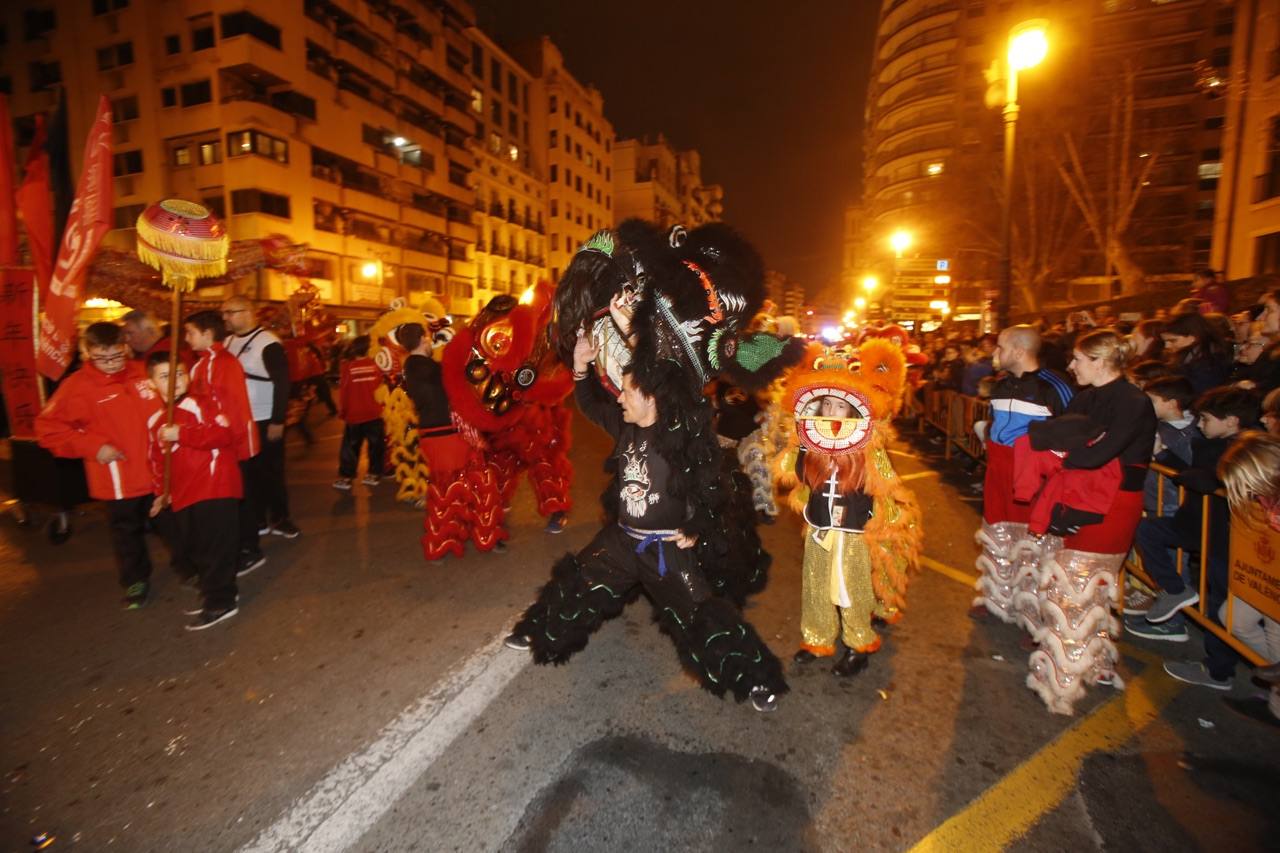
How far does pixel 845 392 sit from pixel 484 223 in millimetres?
44792

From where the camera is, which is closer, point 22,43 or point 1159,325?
point 1159,325

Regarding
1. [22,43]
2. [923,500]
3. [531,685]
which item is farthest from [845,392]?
[22,43]

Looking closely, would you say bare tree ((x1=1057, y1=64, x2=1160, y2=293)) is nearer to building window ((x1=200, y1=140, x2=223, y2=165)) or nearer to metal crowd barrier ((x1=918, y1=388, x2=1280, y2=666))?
metal crowd barrier ((x1=918, y1=388, x2=1280, y2=666))

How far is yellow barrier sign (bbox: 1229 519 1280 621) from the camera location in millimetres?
2990

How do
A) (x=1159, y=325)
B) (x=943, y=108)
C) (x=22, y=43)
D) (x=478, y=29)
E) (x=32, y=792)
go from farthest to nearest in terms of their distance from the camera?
1. (x=943, y=108)
2. (x=478, y=29)
3. (x=22, y=43)
4. (x=1159, y=325)
5. (x=32, y=792)

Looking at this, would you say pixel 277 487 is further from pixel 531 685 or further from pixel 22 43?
pixel 22 43

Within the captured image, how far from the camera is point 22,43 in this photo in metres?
30.6

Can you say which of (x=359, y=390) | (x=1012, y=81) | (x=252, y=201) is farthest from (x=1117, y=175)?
(x=252, y=201)

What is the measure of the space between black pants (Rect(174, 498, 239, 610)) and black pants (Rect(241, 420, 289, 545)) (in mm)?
879

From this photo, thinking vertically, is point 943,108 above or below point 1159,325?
above

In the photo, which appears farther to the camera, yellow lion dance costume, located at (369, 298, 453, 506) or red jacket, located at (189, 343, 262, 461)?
yellow lion dance costume, located at (369, 298, 453, 506)

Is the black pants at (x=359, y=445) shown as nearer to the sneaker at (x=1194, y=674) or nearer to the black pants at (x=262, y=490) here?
the black pants at (x=262, y=490)

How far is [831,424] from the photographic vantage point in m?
3.26

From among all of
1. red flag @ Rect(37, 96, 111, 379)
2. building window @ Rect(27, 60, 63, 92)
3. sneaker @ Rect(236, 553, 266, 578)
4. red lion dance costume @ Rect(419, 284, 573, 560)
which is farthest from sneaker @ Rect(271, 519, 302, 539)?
building window @ Rect(27, 60, 63, 92)
